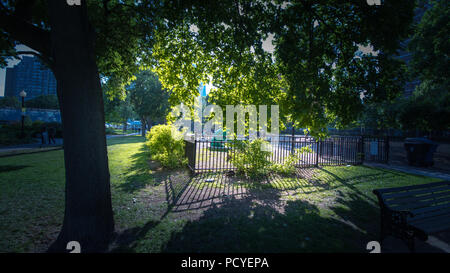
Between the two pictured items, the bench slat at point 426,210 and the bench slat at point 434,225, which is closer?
the bench slat at point 434,225

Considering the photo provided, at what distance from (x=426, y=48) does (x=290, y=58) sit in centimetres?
1348

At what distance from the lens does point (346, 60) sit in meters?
5.13

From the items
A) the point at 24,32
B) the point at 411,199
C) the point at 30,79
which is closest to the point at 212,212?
→ the point at 411,199

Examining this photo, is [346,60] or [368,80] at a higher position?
[346,60]

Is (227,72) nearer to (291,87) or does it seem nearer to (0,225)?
(291,87)

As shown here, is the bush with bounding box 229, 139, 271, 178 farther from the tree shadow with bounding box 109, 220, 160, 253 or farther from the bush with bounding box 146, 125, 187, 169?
the tree shadow with bounding box 109, 220, 160, 253

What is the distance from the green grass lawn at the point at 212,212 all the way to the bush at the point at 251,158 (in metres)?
0.53

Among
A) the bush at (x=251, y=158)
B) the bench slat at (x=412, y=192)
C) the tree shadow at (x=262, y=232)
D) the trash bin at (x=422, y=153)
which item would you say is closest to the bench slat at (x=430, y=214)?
the bench slat at (x=412, y=192)

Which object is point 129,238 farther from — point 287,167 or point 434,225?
point 287,167

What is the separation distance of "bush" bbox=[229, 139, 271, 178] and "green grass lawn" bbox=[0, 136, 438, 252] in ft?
1.73

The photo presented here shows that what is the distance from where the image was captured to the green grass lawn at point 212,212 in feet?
10.3

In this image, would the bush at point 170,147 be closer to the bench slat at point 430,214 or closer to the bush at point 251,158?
the bush at point 251,158
